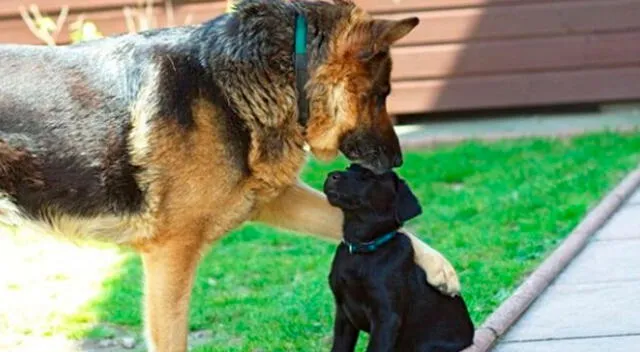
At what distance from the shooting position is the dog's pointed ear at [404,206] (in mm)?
5305

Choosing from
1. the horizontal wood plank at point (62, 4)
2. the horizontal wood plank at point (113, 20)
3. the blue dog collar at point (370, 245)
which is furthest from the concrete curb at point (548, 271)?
the horizontal wood plank at point (62, 4)

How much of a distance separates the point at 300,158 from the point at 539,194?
153 inches

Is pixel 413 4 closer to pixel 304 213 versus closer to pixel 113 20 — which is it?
pixel 113 20

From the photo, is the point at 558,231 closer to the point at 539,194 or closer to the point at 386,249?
the point at 539,194

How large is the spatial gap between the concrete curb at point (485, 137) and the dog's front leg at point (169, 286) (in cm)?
625

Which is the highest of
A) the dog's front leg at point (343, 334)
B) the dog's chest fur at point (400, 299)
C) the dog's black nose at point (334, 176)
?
the dog's black nose at point (334, 176)

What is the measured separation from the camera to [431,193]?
31.9ft

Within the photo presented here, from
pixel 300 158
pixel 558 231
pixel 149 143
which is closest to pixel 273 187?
pixel 300 158

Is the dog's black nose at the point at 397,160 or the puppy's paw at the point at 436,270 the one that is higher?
the dog's black nose at the point at 397,160

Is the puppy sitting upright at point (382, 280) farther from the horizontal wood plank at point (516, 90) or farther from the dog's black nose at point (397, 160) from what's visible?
the horizontal wood plank at point (516, 90)

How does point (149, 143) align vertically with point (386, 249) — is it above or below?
above

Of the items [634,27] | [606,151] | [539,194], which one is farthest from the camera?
[634,27]

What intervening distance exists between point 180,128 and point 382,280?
102 centimetres

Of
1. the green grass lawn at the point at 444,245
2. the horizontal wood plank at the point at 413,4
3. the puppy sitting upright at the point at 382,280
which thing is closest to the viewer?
the puppy sitting upright at the point at 382,280
